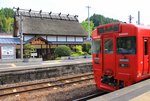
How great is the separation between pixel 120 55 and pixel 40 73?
924 centimetres

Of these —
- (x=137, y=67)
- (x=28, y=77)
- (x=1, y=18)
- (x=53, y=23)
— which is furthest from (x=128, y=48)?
(x=1, y=18)

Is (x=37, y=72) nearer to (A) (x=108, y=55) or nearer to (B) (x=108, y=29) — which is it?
(A) (x=108, y=55)

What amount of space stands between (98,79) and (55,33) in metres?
31.9

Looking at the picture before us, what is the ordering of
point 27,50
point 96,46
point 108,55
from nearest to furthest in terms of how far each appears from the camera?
point 108,55
point 96,46
point 27,50

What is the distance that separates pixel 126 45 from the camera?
882cm

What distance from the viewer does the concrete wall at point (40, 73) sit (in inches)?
597

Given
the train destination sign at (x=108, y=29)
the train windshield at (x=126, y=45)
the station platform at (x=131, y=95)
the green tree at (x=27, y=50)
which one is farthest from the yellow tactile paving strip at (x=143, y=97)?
the green tree at (x=27, y=50)

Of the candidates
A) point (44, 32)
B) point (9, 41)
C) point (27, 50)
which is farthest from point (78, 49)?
point (9, 41)

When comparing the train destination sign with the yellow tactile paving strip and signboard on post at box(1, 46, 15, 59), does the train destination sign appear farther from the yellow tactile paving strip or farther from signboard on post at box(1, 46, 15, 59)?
signboard on post at box(1, 46, 15, 59)

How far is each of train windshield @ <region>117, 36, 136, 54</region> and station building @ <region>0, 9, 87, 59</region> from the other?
25404mm

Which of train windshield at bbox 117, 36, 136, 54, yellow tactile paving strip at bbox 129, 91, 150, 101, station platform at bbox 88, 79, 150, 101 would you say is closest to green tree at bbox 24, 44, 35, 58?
train windshield at bbox 117, 36, 136, 54

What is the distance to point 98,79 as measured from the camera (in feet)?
33.7

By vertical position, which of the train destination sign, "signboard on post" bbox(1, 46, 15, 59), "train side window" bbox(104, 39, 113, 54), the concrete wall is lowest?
the concrete wall

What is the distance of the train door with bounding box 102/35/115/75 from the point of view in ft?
30.7
